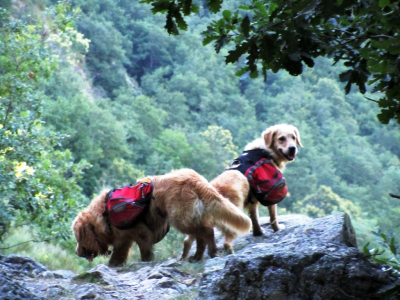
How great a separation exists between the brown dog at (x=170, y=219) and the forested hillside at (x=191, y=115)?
24776 mm

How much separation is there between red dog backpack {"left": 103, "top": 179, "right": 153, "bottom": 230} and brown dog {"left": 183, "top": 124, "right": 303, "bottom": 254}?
625mm

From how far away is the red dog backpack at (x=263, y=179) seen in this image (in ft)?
18.7

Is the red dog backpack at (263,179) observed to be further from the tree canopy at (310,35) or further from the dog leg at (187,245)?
the tree canopy at (310,35)

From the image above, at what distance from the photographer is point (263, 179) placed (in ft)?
18.9

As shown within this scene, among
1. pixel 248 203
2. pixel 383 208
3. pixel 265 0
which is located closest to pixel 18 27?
pixel 248 203

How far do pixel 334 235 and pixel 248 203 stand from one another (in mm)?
1897

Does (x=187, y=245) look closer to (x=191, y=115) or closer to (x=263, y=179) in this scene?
(x=263, y=179)

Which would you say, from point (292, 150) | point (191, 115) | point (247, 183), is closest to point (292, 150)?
point (292, 150)

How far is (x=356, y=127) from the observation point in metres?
54.2

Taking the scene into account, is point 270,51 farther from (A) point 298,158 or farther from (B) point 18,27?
(A) point 298,158

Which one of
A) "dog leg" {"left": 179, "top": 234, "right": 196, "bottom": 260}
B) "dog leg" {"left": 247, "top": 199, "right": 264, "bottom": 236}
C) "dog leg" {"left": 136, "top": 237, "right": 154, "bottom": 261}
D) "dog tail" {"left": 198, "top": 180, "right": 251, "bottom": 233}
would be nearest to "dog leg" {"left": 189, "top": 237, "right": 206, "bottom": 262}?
"dog leg" {"left": 179, "top": 234, "right": 196, "bottom": 260}

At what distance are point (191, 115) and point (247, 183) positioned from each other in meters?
50.8

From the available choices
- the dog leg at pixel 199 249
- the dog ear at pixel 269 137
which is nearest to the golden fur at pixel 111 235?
the dog leg at pixel 199 249

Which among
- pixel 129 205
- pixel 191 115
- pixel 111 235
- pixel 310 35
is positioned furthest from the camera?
pixel 191 115
